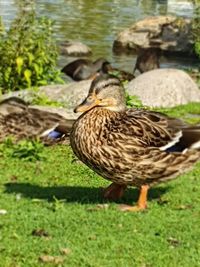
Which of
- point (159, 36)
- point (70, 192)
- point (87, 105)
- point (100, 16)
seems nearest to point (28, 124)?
point (70, 192)

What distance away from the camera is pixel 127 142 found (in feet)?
25.8

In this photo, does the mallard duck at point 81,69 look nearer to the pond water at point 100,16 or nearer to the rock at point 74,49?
the pond water at point 100,16

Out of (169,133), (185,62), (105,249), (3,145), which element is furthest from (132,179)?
(185,62)

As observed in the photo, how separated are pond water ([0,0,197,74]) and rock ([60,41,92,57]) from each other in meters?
0.37

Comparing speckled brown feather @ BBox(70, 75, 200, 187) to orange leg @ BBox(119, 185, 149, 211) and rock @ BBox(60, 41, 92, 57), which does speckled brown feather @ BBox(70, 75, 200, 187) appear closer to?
orange leg @ BBox(119, 185, 149, 211)

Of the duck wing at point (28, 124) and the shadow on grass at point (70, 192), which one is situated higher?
the shadow on grass at point (70, 192)

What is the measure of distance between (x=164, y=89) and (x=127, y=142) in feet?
29.3

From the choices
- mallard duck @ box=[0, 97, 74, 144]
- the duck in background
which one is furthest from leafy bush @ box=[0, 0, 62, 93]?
the duck in background

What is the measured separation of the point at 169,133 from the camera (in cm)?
800

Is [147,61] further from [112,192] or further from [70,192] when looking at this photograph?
[112,192]

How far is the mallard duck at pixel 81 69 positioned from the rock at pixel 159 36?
6.69 metres

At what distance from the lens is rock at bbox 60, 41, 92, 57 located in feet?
99.1

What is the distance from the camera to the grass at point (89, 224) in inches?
261

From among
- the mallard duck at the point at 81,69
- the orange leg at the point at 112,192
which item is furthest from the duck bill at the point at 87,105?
the mallard duck at the point at 81,69
